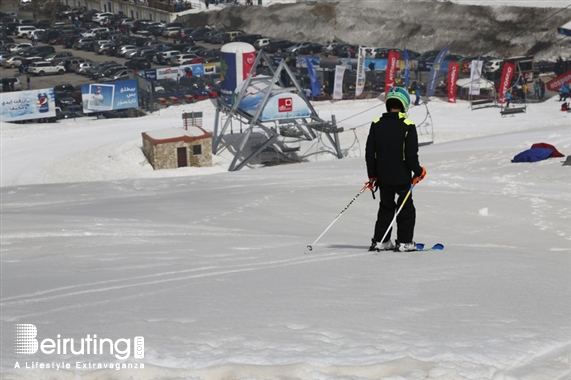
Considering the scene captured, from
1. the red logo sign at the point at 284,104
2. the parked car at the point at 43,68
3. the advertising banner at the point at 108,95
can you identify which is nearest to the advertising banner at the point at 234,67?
the advertising banner at the point at 108,95

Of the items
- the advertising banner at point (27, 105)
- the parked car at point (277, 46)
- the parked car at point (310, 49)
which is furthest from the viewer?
the parked car at point (277, 46)

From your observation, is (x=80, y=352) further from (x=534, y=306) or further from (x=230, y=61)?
(x=230, y=61)

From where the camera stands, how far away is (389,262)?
6559mm

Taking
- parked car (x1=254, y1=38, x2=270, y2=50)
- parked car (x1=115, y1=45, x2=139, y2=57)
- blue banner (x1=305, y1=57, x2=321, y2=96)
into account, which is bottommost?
blue banner (x1=305, y1=57, x2=321, y2=96)

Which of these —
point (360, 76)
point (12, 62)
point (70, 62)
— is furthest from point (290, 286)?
point (12, 62)

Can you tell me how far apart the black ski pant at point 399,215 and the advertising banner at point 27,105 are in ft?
96.6

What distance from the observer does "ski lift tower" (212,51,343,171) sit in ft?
91.9

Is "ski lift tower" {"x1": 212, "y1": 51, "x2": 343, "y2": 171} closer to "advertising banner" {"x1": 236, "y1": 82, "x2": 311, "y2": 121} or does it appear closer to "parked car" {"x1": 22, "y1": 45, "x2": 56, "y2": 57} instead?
"advertising banner" {"x1": 236, "y1": 82, "x2": 311, "y2": 121}

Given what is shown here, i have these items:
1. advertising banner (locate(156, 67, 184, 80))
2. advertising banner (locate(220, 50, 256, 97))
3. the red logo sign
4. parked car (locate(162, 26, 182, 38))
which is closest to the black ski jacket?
the red logo sign

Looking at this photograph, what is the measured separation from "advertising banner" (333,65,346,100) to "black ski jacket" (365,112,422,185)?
3125 cm

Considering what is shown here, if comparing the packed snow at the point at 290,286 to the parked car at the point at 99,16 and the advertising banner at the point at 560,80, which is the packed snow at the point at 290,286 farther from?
the parked car at the point at 99,16

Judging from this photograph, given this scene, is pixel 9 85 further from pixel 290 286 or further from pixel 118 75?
pixel 290 286

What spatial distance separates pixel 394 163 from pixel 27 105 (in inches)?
1186

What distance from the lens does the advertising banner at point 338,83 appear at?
38.1 meters
